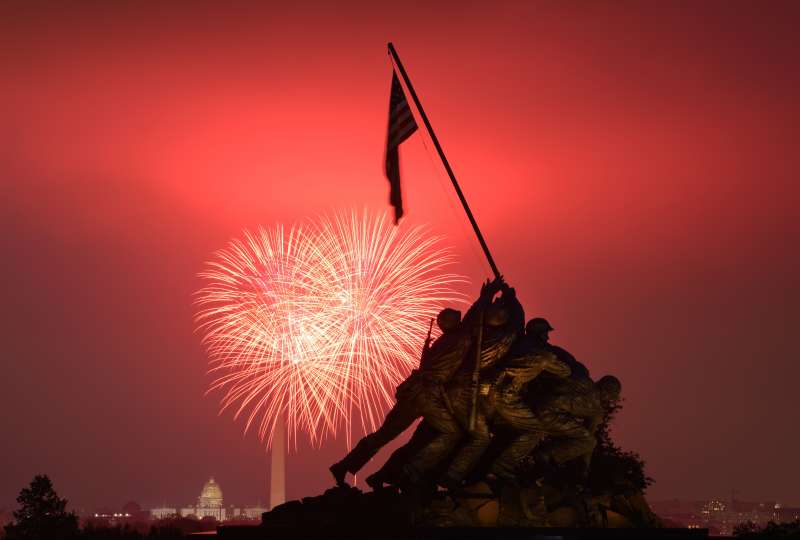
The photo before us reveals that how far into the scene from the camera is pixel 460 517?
2402cm

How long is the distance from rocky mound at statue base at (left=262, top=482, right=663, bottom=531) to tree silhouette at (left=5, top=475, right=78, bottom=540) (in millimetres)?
21465

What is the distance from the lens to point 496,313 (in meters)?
25.4

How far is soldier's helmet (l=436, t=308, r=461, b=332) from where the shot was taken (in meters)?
25.8

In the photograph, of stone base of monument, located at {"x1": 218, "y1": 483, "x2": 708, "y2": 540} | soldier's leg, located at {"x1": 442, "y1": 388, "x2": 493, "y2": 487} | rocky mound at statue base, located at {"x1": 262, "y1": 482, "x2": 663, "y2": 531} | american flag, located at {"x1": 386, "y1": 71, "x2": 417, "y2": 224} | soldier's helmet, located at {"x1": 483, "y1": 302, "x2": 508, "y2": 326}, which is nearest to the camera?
stone base of monument, located at {"x1": 218, "y1": 483, "x2": 708, "y2": 540}

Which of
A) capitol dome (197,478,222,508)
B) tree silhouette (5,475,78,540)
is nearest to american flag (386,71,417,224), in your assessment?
tree silhouette (5,475,78,540)

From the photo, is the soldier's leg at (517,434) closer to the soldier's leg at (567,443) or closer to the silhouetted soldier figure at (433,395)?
the soldier's leg at (567,443)

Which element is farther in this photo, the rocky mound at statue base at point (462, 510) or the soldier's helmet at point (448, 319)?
the soldier's helmet at point (448, 319)

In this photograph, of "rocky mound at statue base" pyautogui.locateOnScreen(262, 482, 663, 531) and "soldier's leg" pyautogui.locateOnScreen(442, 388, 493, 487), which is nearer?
"rocky mound at statue base" pyautogui.locateOnScreen(262, 482, 663, 531)

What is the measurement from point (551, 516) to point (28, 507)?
83.2ft

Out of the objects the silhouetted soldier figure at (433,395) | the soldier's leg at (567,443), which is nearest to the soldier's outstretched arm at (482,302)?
the silhouetted soldier figure at (433,395)

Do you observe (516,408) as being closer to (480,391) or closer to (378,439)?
(480,391)

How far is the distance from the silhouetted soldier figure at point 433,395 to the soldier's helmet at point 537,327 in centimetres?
112

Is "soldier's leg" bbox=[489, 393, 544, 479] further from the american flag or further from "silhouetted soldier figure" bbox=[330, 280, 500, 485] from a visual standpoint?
the american flag

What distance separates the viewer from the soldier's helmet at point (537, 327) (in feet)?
86.5
